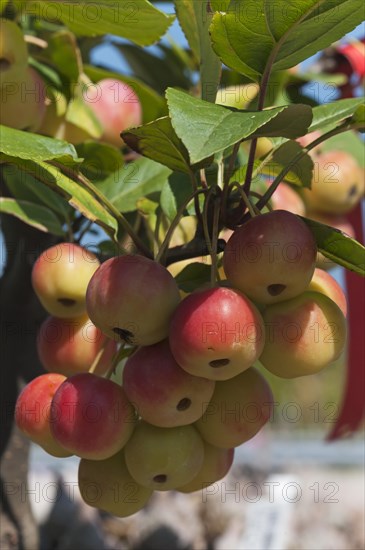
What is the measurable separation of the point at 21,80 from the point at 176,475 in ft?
1.12

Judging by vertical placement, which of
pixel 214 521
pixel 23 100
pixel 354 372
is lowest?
pixel 214 521

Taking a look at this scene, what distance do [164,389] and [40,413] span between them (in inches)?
4.3

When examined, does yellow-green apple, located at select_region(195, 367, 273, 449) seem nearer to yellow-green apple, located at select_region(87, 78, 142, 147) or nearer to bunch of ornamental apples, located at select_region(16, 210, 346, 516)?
bunch of ornamental apples, located at select_region(16, 210, 346, 516)

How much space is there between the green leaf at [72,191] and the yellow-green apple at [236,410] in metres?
0.13

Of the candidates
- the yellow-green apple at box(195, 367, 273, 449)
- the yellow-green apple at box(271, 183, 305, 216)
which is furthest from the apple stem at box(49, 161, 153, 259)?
the yellow-green apple at box(271, 183, 305, 216)

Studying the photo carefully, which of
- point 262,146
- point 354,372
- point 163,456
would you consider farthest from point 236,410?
point 354,372

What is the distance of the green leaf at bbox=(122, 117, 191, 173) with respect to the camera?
0.51 m

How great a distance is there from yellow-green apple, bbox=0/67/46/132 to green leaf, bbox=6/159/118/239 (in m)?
0.12

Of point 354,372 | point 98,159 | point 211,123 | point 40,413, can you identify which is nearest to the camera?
point 211,123

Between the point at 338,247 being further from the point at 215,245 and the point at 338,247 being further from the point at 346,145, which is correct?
the point at 346,145

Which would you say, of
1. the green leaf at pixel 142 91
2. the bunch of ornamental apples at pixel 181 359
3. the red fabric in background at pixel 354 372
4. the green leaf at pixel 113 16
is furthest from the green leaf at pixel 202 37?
the red fabric in background at pixel 354 372

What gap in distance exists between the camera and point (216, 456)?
0.56 m

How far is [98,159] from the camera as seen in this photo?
2.50 feet

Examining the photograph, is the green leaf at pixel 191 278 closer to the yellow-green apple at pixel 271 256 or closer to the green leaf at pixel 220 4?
the yellow-green apple at pixel 271 256
